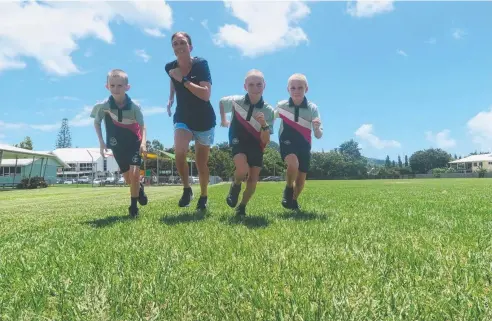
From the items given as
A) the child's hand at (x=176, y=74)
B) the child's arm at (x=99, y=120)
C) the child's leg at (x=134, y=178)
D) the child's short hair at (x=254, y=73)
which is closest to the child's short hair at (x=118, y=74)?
the child's arm at (x=99, y=120)

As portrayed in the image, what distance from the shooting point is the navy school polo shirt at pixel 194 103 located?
5457 mm

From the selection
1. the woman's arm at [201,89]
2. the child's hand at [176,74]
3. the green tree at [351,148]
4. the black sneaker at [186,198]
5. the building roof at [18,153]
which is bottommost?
the black sneaker at [186,198]

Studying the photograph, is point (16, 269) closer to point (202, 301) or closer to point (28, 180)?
point (202, 301)

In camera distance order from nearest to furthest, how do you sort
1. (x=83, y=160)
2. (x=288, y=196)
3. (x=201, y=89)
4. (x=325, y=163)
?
(x=201, y=89), (x=288, y=196), (x=83, y=160), (x=325, y=163)

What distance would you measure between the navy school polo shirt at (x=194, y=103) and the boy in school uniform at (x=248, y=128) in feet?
1.20

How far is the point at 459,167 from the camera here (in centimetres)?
12988

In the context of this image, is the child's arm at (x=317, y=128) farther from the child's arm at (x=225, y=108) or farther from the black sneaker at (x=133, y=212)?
the black sneaker at (x=133, y=212)

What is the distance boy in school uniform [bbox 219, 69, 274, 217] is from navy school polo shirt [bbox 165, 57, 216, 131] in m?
0.37

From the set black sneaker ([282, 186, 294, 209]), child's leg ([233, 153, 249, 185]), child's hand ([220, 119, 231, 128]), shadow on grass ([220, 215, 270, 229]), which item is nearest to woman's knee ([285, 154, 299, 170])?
black sneaker ([282, 186, 294, 209])

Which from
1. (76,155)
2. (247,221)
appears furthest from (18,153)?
(76,155)

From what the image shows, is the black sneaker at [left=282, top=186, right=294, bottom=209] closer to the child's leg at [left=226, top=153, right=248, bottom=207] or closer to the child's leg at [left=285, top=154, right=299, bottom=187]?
the child's leg at [left=285, top=154, right=299, bottom=187]

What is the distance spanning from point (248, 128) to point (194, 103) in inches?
32.1

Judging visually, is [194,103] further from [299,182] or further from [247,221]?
[299,182]

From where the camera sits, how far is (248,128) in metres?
5.40
